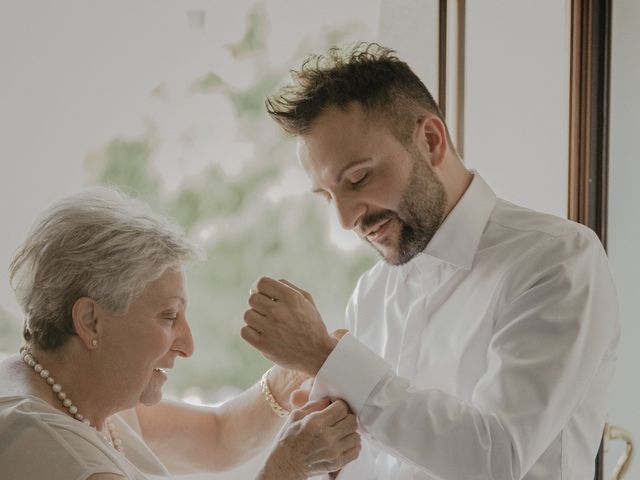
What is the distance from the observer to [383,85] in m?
1.79

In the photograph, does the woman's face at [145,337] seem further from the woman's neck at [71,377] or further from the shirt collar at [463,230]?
the shirt collar at [463,230]

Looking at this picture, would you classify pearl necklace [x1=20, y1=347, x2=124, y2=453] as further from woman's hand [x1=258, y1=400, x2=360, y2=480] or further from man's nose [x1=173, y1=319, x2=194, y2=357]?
woman's hand [x1=258, y1=400, x2=360, y2=480]

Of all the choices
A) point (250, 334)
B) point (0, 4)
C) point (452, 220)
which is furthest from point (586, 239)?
point (0, 4)

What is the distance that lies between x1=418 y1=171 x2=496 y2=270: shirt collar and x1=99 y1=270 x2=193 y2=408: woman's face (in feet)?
1.80

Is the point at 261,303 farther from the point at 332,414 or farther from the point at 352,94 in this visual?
the point at 352,94

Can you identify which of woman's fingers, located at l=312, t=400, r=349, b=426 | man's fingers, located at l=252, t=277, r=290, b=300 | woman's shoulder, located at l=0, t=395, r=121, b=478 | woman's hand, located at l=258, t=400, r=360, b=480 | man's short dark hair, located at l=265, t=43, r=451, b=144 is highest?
man's short dark hair, located at l=265, t=43, r=451, b=144

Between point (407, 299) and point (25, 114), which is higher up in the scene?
point (25, 114)

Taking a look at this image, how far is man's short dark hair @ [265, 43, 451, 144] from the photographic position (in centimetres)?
177

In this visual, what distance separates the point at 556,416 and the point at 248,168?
1.24 m

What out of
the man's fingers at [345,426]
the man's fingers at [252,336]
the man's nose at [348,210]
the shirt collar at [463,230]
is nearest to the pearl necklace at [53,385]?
the man's fingers at [252,336]

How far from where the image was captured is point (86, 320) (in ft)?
5.19

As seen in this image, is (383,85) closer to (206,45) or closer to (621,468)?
(206,45)

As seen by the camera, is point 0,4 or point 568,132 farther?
point 568,132

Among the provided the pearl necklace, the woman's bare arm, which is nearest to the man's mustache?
the woman's bare arm
